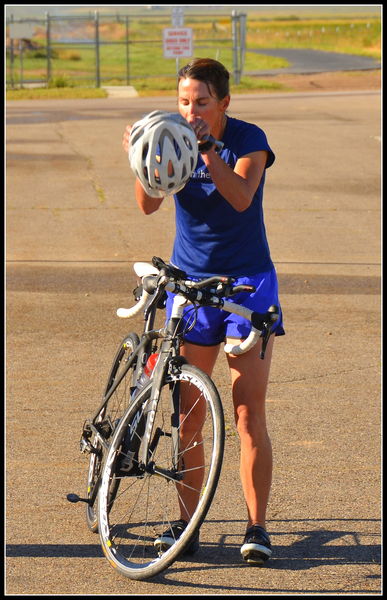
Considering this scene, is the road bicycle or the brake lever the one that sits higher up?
the brake lever

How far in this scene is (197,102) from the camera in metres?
4.55

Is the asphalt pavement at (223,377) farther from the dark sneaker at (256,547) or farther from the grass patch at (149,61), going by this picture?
the grass patch at (149,61)

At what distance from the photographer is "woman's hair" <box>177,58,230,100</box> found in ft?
14.9

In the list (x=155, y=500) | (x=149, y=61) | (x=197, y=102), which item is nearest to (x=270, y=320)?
(x=197, y=102)

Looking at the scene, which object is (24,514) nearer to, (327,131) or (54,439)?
(54,439)

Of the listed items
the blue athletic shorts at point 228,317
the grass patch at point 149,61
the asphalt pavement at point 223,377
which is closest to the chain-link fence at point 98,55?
the grass patch at point 149,61

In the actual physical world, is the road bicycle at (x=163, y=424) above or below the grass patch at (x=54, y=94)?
below

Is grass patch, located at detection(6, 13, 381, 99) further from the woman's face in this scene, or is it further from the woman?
the woman's face

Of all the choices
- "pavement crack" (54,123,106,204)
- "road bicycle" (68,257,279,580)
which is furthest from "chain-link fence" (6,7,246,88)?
"road bicycle" (68,257,279,580)

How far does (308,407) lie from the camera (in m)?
7.03

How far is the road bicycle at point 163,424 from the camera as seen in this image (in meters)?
4.42

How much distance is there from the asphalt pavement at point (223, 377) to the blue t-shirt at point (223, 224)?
125 cm

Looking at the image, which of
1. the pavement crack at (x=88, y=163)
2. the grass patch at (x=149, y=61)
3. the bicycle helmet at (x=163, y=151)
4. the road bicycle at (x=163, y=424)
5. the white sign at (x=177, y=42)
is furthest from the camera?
the grass patch at (x=149, y=61)

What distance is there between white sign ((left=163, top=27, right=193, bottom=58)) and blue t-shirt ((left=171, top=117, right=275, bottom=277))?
109 feet
